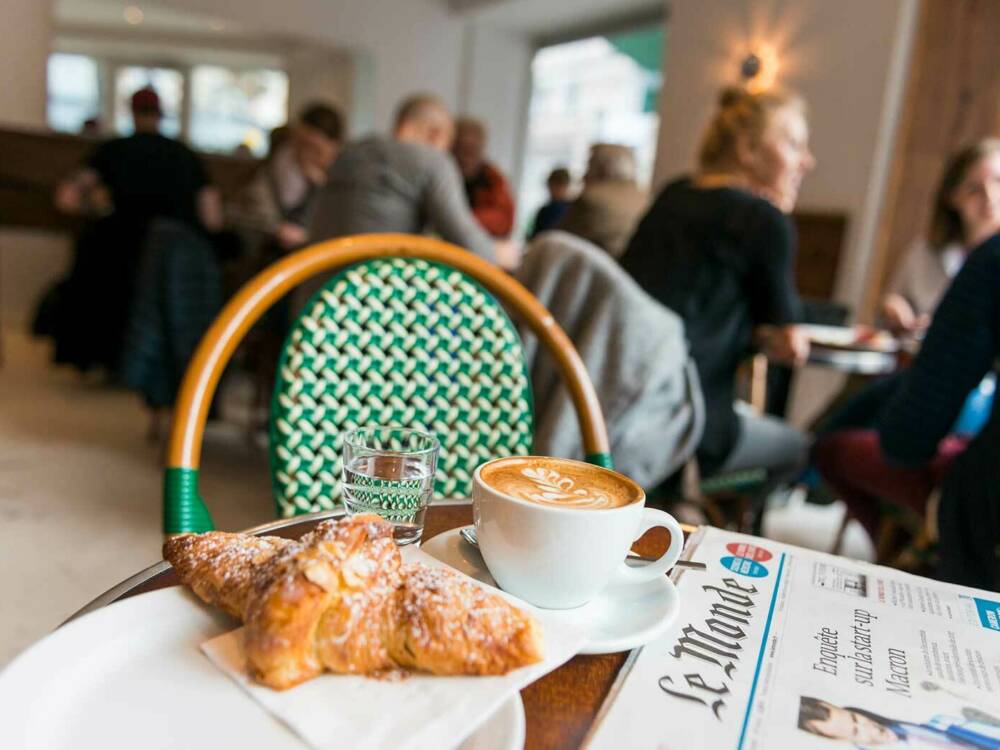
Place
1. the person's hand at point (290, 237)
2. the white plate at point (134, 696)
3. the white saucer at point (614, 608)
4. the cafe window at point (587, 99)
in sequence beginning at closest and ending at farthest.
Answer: the white plate at point (134, 696) → the white saucer at point (614, 608) → the person's hand at point (290, 237) → the cafe window at point (587, 99)

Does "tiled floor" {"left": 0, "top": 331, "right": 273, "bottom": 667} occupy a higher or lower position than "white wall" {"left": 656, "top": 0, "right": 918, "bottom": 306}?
lower

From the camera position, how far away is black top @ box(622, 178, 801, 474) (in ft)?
6.15

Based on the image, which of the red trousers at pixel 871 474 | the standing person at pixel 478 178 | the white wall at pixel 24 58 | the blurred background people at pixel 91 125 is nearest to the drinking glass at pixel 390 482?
the red trousers at pixel 871 474

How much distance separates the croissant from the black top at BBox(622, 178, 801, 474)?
154 centimetres

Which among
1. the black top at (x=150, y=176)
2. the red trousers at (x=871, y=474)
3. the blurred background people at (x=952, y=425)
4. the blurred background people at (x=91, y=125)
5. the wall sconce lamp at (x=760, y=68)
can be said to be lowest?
the red trousers at (x=871, y=474)

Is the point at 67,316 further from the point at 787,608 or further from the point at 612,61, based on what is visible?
the point at 612,61

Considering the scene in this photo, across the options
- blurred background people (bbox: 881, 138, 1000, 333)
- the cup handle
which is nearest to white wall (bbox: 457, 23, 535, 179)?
blurred background people (bbox: 881, 138, 1000, 333)

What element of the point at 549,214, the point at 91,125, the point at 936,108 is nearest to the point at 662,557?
the point at 549,214

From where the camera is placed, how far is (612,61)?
749cm

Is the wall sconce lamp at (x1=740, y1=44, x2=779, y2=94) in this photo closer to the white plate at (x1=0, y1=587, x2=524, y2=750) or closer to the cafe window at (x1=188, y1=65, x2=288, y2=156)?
the cafe window at (x1=188, y1=65, x2=288, y2=156)

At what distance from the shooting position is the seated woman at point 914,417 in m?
1.76

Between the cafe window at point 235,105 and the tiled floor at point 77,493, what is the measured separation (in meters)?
4.24

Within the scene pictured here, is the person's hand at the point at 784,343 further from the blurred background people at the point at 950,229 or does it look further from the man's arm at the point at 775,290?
the blurred background people at the point at 950,229

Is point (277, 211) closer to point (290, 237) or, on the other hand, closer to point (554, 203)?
point (290, 237)
